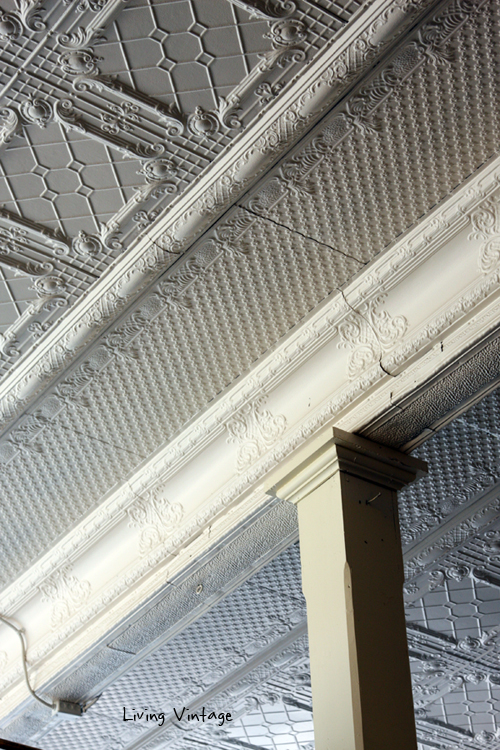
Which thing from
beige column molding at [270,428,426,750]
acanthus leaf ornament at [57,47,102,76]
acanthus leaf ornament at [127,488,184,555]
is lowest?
beige column molding at [270,428,426,750]

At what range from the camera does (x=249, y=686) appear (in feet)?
17.9

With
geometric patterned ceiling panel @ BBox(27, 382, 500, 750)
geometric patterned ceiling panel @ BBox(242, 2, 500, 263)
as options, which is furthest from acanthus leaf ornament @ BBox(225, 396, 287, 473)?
geometric patterned ceiling panel @ BBox(242, 2, 500, 263)

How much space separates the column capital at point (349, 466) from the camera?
3.11 metres

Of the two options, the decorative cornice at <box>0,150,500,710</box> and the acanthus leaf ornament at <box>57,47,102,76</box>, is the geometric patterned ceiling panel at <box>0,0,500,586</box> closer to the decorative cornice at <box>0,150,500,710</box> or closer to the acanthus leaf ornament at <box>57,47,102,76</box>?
the decorative cornice at <box>0,150,500,710</box>

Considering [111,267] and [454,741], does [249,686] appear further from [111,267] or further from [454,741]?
[111,267]

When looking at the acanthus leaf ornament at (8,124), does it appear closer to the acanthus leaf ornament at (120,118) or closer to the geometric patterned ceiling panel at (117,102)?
the geometric patterned ceiling panel at (117,102)

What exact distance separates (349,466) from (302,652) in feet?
8.09

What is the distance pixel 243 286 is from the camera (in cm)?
348

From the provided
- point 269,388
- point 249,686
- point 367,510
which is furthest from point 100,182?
point 249,686

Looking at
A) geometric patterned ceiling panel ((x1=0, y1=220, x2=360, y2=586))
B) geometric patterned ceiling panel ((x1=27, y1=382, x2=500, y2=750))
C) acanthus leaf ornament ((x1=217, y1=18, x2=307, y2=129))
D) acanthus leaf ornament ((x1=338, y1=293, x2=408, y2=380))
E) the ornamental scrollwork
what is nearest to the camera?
acanthus leaf ornament ((x1=217, y1=18, x2=307, y2=129))

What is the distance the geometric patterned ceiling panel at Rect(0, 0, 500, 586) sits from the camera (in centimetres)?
286

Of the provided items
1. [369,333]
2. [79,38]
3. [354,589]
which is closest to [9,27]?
[79,38]

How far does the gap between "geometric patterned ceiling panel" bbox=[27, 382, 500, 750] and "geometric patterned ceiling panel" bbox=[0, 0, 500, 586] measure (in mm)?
465

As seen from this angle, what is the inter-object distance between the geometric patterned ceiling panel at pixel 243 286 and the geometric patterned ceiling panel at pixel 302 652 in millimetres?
465
